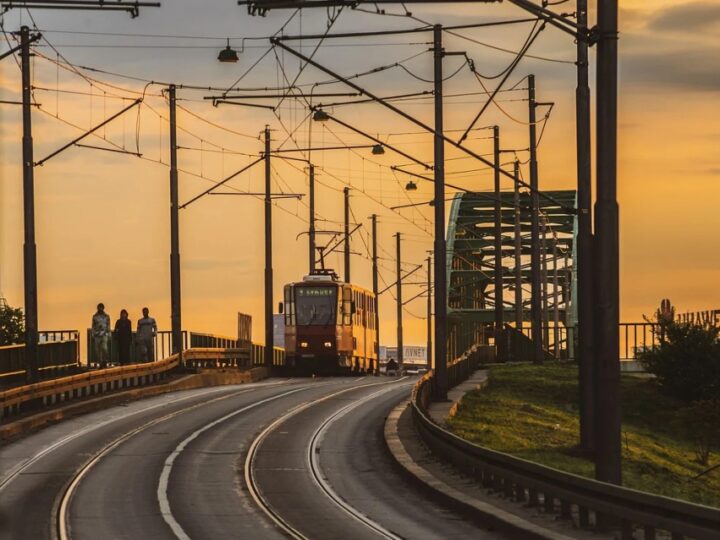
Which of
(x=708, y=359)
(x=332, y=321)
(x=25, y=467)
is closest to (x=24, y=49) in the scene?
(x=25, y=467)

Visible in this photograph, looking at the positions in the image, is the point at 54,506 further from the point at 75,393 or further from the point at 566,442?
the point at 75,393

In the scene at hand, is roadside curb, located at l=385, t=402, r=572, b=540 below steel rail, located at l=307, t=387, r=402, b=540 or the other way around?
the other way around

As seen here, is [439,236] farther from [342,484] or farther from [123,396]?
[342,484]

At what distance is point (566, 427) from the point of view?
3894cm

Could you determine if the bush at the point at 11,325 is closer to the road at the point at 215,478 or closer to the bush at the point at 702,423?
the road at the point at 215,478

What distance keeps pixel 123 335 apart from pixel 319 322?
57.9 ft

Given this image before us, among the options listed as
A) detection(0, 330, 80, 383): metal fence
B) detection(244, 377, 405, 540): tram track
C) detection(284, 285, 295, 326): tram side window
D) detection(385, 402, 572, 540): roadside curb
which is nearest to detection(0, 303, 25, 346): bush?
detection(0, 330, 80, 383): metal fence

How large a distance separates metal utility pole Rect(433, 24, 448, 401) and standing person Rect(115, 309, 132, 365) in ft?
42.1

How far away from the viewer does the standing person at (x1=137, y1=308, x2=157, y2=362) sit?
5153 centimetres

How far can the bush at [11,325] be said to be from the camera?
56.8 m

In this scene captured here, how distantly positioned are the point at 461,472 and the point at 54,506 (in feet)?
19.9

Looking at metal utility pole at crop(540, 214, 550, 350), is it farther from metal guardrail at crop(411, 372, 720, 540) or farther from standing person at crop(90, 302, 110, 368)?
metal guardrail at crop(411, 372, 720, 540)

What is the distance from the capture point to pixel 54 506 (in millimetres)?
23391

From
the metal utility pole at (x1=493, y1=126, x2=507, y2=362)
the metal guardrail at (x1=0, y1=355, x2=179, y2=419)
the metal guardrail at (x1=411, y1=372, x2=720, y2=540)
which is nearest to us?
the metal guardrail at (x1=411, y1=372, x2=720, y2=540)
